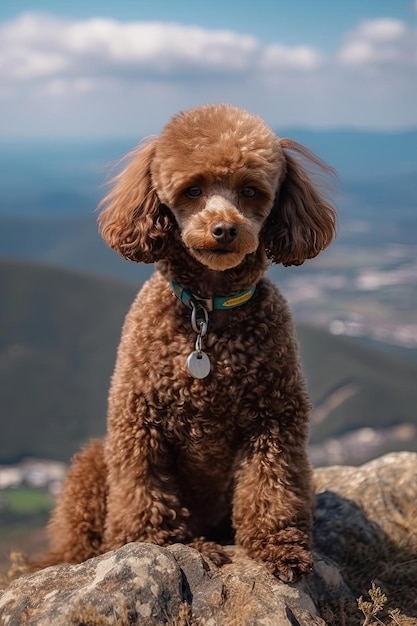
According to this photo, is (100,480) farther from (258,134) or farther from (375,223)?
(375,223)

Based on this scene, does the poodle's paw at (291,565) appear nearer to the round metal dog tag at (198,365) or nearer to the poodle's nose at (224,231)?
the round metal dog tag at (198,365)

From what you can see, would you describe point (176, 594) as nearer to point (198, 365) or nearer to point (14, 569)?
point (198, 365)

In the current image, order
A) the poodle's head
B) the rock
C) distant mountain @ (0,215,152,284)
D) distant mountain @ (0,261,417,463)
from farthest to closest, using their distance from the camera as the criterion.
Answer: distant mountain @ (0,215,152,284) < distant mountain @ (0,261,417,463) < the poodle's head < the rock

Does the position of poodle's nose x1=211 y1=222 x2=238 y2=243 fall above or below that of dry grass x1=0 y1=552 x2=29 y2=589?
above

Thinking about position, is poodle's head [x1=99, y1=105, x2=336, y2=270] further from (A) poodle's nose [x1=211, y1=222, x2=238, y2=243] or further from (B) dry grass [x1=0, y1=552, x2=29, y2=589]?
(B) dry grass [x1=0, y1=552, x2=29, y2=589]

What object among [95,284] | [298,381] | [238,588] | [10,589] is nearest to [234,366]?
[298,381]

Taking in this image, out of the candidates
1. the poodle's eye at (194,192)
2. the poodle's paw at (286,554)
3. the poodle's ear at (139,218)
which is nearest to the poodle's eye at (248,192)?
the poodle's eye at (194,192)

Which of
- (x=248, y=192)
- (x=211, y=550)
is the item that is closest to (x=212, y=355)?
(x=248, y=192)

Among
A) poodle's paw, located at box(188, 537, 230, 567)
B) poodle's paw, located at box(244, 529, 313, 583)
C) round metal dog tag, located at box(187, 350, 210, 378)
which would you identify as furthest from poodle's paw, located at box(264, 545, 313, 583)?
round metal dog tag, located at box(187, 350, 210, 378)
